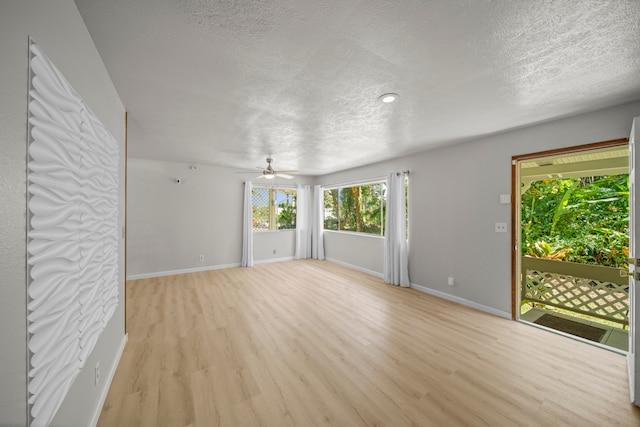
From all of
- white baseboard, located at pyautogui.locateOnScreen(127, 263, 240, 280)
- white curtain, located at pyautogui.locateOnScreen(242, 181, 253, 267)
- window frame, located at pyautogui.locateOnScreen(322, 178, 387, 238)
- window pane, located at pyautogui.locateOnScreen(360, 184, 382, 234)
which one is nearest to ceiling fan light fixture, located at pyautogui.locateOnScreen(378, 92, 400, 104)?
window frame, located at pyautogui.locateOnScreen(322, 178, 387, 238)

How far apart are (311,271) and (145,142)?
3.84 metres

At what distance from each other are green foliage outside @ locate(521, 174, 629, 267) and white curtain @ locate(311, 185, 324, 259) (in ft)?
A: 14.2

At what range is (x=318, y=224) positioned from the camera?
6.75 meters

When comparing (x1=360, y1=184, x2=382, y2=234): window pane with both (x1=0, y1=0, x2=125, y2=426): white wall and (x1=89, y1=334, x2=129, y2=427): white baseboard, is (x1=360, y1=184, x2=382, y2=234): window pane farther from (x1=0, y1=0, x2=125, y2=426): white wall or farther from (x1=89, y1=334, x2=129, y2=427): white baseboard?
(x1=0, y1=0, x2=125, y2=426): white wall

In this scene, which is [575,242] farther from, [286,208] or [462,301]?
[286,208]

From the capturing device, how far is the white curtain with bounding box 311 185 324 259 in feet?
22.1

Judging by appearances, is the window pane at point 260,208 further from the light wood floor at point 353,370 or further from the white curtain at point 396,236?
the white curtain at point 396,236

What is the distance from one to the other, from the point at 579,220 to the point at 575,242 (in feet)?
1.44

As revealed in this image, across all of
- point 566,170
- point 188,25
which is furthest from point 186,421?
point 566,170

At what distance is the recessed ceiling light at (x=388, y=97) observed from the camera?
215 cm

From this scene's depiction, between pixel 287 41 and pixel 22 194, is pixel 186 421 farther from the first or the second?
pixel 287 41

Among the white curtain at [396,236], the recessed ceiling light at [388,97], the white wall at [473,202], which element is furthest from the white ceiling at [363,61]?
the white curtain at [396,236]

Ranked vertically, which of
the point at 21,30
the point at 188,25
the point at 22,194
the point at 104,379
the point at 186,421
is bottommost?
the point at 186,421

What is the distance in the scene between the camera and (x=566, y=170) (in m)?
3.86
